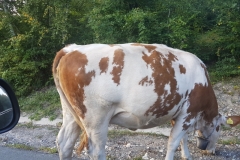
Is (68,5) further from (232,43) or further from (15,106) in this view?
(15,106)

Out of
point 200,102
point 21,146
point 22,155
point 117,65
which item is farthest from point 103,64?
point 21,146

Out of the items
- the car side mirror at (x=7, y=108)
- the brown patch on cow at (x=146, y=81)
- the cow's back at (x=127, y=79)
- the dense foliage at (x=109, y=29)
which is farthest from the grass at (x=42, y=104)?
the brown patch on cow at (x=146, y=81)

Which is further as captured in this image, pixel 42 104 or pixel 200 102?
pixel 42 104

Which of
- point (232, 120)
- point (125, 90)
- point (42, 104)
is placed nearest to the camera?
point (125, 90)

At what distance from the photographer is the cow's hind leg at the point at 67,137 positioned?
16.0ft

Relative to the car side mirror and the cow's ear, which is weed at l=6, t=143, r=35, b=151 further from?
the cow's ear

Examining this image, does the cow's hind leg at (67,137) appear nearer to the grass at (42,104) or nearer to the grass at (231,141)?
the grass at (231,141)

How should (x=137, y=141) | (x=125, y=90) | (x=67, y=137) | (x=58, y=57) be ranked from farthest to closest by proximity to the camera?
(x=137, y=141)
(x=67, y=137)
(x=58, y=57)
(x=125, y=90)

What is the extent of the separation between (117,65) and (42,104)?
5.44m

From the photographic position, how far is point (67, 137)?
16.1 ft

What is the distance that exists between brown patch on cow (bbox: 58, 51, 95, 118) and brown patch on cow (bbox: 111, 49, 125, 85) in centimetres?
27

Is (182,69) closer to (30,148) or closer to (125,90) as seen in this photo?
(125,90)

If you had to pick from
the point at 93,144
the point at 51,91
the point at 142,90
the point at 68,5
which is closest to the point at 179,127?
the point at 142,90

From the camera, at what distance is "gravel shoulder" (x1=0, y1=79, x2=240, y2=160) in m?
5.50
